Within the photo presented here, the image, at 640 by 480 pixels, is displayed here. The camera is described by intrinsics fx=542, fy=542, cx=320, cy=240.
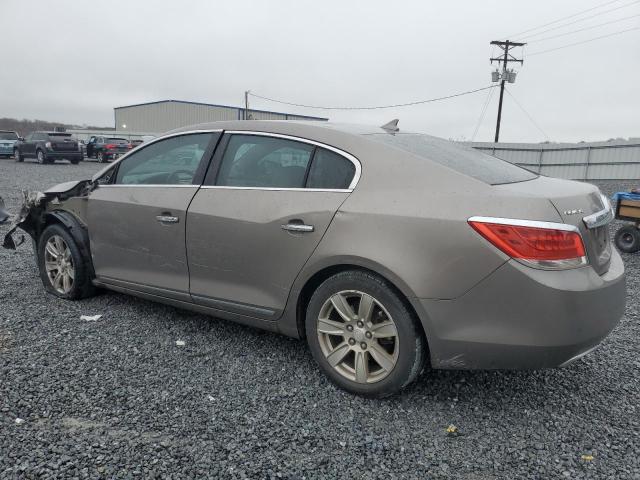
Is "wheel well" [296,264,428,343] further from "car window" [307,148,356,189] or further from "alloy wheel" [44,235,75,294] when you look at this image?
"alloy wheel" [44,235,75,294]

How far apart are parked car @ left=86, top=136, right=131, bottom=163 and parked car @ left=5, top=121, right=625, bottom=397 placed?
26.7 meters

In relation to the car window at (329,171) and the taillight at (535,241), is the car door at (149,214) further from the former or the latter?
the taillight at (535,241)

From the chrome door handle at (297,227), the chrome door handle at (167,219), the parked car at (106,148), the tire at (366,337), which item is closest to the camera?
the tire at (366,337)

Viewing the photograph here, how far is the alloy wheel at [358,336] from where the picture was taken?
2.96 metres

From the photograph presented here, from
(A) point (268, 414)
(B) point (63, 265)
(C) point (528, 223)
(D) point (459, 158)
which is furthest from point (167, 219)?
(C) point (528, 223)

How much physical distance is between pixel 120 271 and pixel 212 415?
185cm

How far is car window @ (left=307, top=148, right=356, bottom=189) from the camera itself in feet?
10.3

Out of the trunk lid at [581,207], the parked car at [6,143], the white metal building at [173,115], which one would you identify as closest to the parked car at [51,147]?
the parked car at [6,143]

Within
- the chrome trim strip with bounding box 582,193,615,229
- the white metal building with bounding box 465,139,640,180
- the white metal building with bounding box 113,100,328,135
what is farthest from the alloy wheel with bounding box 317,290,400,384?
the white metal building with bounding box 113,100,328,135

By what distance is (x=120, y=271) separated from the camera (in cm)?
428

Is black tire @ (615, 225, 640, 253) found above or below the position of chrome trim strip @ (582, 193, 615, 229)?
below

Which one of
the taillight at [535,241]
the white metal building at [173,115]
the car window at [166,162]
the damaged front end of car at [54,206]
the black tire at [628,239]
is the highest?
the white metal building at [173,115]

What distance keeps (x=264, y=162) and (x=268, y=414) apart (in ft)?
5.15

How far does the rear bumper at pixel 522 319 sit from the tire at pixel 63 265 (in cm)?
314
